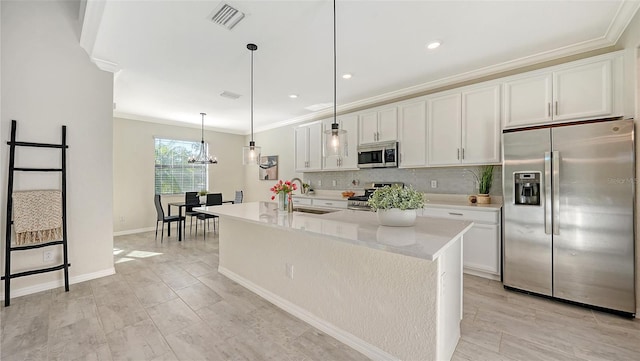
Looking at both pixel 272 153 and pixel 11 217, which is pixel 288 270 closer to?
pixel 11 217

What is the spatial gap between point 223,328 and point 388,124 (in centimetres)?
341

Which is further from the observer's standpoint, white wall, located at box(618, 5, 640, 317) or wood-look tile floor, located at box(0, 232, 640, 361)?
white wall, located at box(618, 5, 640, 317)

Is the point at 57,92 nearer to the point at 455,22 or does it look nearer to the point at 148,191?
the point at 148,191

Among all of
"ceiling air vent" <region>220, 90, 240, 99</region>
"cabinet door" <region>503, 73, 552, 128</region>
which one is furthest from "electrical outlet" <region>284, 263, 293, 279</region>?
"ceiling air vent" <region>220, 90, 240, 99</region>

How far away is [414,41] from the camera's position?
8.78 ft

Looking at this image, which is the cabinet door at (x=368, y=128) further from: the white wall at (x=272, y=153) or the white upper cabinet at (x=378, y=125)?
the white wall at (x=272, y=153)

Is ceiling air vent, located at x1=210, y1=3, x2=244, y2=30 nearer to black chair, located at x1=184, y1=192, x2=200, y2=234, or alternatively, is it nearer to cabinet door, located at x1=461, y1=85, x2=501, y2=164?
cabinet door, located at x1=461, y1=85, x2=501, y2=164

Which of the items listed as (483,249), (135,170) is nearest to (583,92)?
(483,249)

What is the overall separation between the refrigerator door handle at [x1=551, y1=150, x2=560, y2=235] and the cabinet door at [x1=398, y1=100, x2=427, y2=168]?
143 centimetres

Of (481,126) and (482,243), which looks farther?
(481,126)

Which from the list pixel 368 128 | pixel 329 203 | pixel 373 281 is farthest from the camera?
pixel 329 203

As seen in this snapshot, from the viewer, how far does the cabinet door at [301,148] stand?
17.8 ft

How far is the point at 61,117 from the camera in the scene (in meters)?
2.88

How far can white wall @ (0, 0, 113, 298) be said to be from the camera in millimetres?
2619
